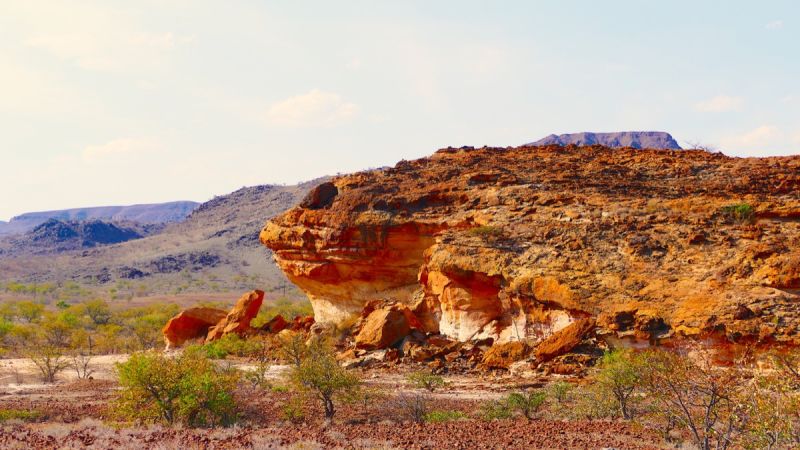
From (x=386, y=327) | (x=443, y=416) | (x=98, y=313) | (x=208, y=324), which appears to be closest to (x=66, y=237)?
(x=98, y=313)

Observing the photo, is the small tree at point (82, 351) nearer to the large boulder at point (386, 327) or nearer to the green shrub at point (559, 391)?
the large boulder at point (386, 327)

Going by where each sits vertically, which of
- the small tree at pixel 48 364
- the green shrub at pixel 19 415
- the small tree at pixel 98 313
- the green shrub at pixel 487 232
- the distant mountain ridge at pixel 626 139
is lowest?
the small tree at pixel 98 313

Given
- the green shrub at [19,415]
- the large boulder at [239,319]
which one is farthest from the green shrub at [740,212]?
the large boulder at [239,319]

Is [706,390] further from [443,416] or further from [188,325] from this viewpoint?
[188,325]

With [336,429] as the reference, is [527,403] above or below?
below

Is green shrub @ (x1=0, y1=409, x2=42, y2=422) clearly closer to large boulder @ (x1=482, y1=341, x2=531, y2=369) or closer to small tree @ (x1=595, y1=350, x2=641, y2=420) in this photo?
large boulder @ (x1=482, y1=341, x2=531, y2=369)

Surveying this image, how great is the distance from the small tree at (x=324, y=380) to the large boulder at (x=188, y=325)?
51.8 feet

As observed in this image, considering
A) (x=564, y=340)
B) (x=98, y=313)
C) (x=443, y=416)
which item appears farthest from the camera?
(x=98, y=313)

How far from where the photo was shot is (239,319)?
28.7m

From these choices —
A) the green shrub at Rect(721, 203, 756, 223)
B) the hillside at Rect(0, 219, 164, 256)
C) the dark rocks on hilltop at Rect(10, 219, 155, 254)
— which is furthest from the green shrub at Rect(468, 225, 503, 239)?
the dark rocks on hilltop at Rect(10, 219, 155, 254)

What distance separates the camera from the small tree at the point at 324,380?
48.8 feet

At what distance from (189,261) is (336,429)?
82.2 meters

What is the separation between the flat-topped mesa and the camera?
16734mm

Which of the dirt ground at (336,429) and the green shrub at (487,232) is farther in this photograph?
the green shrub at (487,232)
